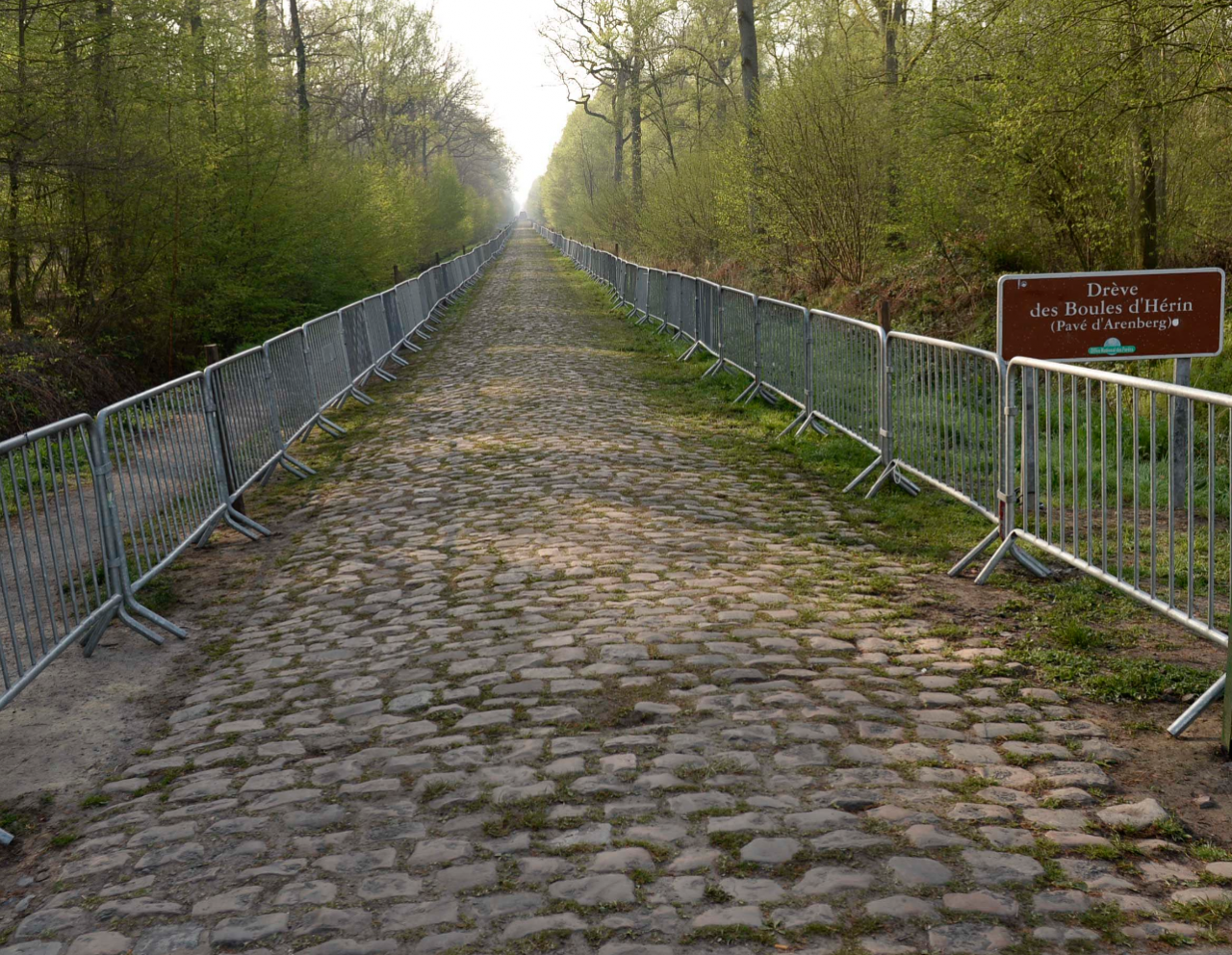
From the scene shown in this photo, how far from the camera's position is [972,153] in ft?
54.3

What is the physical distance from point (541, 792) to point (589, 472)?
6494mm

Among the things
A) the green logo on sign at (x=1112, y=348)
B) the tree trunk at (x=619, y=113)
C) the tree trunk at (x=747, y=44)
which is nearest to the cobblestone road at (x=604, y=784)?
the green logo on sign at (x=1112, y=348)

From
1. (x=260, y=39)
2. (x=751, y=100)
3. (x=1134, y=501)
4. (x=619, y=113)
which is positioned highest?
(x=619, y=113)

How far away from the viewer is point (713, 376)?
1669 cm

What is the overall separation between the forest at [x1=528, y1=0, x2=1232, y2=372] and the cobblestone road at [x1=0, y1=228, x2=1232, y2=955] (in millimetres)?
8838

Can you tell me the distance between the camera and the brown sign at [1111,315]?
7.19 metres

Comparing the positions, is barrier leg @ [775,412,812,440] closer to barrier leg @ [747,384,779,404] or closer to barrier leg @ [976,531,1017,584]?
barrier leg @ [747,384,779,404]

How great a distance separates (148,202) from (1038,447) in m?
Answer: 14.3

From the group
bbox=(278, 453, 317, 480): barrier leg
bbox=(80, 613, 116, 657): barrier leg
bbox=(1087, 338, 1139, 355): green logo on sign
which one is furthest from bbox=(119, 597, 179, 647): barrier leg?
bbox=(1087, 338, 1139, 355): green logo on sign

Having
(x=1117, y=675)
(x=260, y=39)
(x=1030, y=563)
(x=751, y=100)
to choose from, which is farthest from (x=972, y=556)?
(x=260, y=39)

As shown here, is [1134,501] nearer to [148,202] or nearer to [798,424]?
[798,424]

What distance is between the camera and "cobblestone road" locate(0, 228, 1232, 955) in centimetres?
356

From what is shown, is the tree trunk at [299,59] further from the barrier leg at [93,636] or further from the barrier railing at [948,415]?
the barrier leg at [93,636]

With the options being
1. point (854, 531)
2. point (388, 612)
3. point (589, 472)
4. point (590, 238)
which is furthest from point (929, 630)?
point (590, 238)
